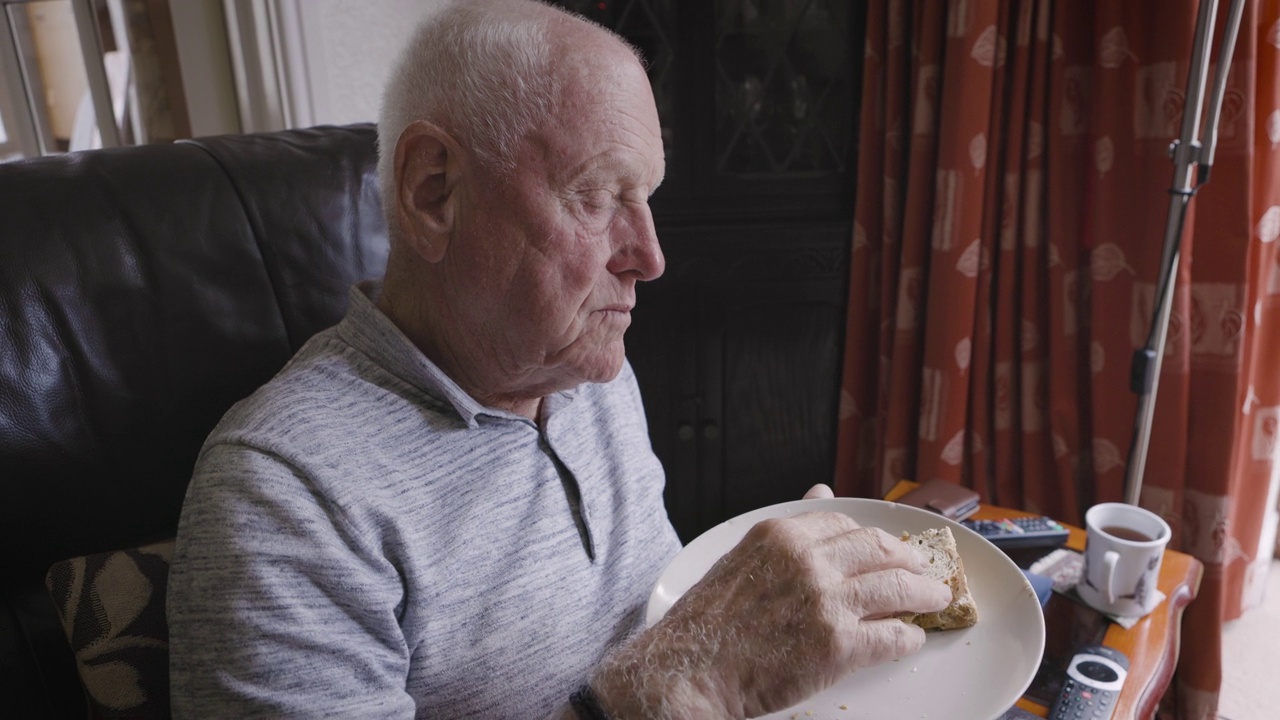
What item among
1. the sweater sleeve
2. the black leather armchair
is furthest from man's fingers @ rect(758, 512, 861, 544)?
the black leather armchair

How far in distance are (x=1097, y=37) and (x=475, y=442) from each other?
1.52m

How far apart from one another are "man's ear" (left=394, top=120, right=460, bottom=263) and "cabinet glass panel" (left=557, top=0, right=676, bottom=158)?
3.92 feet

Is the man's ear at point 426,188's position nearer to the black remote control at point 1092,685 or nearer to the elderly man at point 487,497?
Result: the elderly man at point 487,497

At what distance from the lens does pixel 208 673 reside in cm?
72

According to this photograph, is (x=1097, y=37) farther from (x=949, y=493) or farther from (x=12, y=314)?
(x=12, y=314)

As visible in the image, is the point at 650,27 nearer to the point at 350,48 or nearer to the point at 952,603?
the point at 350,48

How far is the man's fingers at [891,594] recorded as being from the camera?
2.41 ft

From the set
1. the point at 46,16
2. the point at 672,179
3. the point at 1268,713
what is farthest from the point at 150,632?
the point at 46,16

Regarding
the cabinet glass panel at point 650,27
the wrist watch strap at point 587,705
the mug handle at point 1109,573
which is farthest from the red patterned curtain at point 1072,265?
the wrist watch strap at point 587,705

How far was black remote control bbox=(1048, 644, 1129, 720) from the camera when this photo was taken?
94 centimetres

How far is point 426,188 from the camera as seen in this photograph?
0.88 metres

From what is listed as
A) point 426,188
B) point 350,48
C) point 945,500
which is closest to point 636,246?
point 426,188

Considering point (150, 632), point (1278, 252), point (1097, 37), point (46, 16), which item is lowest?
point (150, 632)

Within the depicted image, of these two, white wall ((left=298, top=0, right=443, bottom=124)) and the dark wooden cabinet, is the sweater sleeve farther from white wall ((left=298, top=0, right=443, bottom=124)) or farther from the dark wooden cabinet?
the dark wooden cabinet
